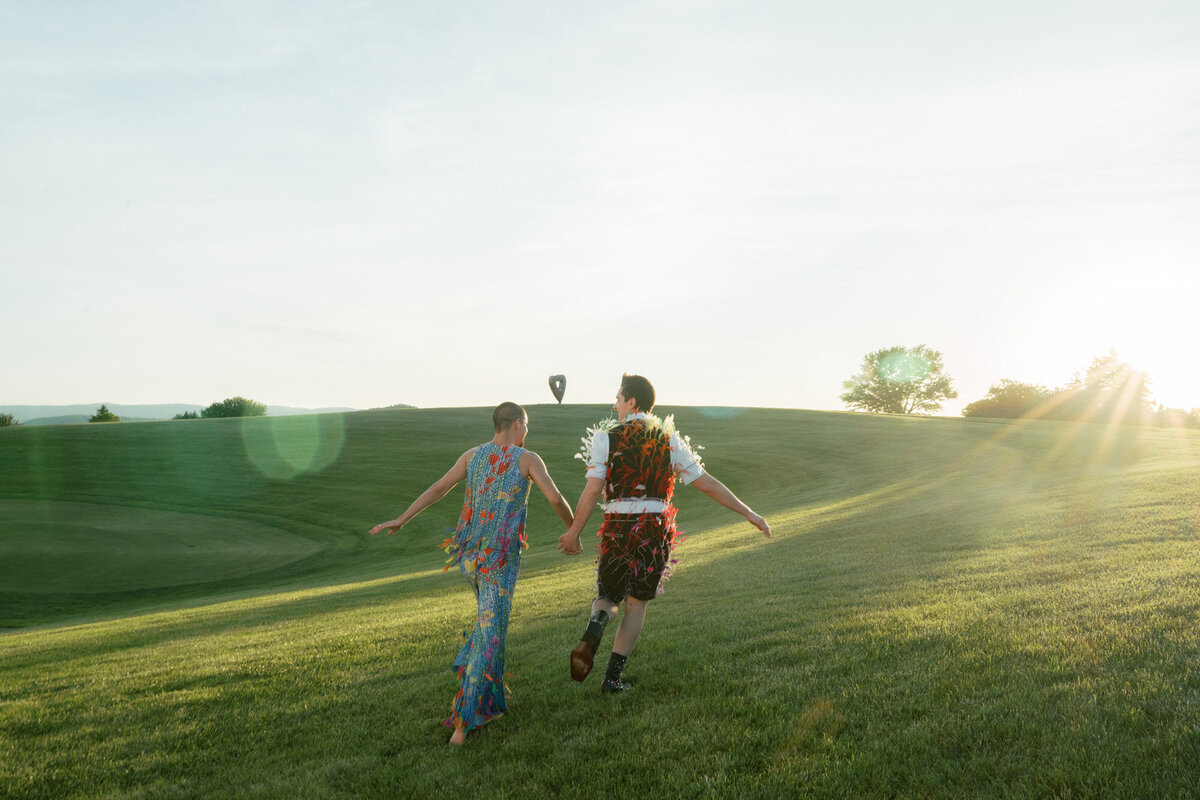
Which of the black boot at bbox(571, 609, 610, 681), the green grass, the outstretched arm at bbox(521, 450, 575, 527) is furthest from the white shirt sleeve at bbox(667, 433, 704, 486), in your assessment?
the green grass

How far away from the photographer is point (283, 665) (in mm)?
Answer: 8672

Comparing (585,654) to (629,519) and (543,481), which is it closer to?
(629,519)

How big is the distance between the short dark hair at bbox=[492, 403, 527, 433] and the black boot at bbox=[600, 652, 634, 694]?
7.29 ft

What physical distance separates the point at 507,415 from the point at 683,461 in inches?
64.2

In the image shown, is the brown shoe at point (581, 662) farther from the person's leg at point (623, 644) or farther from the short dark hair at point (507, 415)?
the short dark hair at point (507, 415)

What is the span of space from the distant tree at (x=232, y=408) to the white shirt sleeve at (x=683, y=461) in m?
115

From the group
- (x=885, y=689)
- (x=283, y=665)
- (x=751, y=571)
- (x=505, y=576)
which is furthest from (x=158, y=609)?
(x=885, y=689)

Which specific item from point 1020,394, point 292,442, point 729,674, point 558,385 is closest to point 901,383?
point 1020,394

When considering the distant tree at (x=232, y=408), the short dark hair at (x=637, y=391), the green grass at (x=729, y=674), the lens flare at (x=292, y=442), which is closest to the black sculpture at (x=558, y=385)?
the lens flare at (x=292, y=442)

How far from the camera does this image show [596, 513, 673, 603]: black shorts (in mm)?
6285

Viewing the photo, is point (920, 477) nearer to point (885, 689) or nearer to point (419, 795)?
point (885, 689)

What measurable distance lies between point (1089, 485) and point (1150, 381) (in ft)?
326

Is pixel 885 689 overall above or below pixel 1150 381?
below

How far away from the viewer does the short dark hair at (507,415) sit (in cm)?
636
